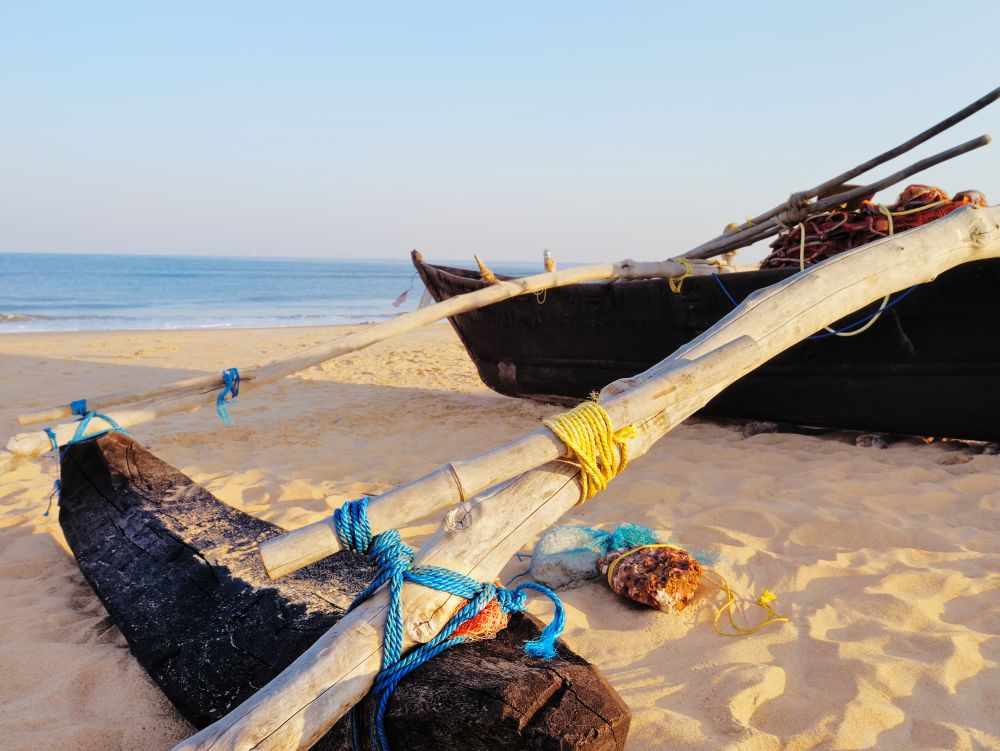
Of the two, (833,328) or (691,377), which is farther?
(833,328)

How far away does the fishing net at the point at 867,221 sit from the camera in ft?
13.0

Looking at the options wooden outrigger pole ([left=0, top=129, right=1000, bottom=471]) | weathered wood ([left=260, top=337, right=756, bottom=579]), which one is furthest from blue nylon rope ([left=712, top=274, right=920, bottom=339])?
weathered wood ([left=260, top=337, right=756, bottom=579])

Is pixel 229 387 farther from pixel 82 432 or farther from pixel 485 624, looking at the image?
pixel 485 624

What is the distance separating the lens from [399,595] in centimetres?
155

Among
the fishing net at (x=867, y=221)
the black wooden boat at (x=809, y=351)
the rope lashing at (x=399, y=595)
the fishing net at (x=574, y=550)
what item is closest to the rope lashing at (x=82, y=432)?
the fishing net at (x=574, y=550)

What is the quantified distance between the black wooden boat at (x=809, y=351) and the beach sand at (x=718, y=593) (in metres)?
0.23

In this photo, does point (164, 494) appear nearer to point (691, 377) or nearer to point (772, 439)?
point (691, 377)

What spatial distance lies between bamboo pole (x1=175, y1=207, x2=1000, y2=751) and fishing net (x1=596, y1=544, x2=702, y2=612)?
2.29 feet

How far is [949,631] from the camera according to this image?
2176 millimetres

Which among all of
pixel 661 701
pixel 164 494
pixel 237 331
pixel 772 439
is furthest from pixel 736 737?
pixel 237 331

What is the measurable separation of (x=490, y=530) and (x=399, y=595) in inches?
11.4

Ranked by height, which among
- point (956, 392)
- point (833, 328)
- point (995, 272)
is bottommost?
point (956, 392)

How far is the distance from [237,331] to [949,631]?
14774 millimetres

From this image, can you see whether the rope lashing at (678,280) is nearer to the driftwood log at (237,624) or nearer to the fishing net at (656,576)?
the fishing net at (656,576)
